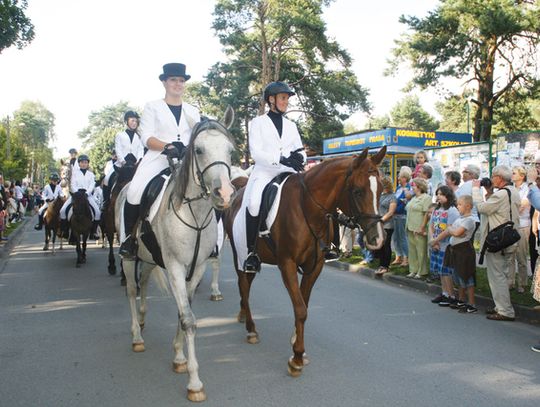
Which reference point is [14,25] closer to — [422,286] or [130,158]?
[130,158]

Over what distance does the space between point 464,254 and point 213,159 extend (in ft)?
16.8

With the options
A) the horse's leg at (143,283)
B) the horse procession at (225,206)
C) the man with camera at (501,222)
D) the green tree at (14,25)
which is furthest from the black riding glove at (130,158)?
the green tree at (14,25)

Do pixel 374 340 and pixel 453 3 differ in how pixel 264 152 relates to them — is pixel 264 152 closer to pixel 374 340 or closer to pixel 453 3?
pixel 374 340

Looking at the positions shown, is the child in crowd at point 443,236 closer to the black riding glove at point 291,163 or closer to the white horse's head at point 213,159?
the black riding glove at point 291,163

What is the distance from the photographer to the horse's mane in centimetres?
461

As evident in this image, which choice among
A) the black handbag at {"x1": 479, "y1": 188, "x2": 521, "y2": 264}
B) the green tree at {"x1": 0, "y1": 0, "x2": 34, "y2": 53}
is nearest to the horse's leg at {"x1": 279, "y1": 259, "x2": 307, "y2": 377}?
the black handbag at {"x1": 479, "y1": 188, "x2": 521, "y2": 264}

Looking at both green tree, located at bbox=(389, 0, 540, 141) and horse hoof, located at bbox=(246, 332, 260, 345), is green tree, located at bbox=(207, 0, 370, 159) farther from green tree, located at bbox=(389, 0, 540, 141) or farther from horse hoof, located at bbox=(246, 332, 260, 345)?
horse hoof, located at bbox=(246, 332, 260, 345)

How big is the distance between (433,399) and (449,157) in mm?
9528

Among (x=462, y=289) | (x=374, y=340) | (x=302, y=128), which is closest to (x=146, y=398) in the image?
(x=374, y=340)

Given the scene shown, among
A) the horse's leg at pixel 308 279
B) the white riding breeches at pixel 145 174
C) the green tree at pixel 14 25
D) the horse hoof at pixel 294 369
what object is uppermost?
the green tree at pixel 14 25

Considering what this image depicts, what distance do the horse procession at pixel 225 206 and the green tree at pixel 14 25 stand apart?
14654mm

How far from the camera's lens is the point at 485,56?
25094 millimetres

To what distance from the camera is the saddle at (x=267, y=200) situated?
568cm

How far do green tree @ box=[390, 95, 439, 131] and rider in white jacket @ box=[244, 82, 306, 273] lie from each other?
89.4 m
